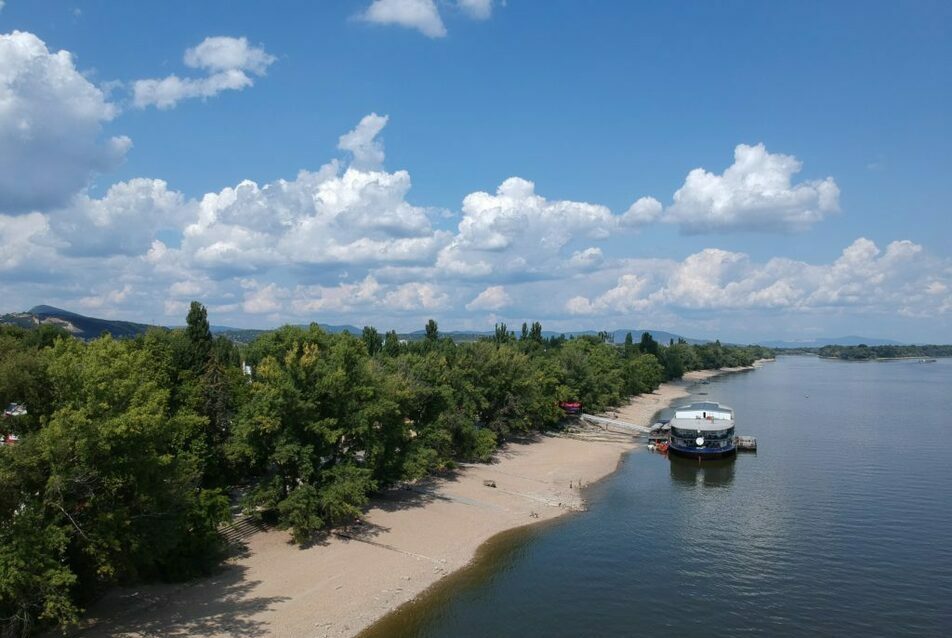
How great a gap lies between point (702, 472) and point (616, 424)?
84.9 feet

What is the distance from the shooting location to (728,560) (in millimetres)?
37094

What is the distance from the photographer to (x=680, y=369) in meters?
185

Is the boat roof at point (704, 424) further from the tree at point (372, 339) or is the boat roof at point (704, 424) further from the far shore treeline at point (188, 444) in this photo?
the tree at point (372, 339)

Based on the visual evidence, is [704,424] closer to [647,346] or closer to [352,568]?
[352,568]

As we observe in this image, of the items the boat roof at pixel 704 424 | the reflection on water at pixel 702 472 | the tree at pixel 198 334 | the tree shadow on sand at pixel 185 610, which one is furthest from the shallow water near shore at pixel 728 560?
the tree at pixel 198 334

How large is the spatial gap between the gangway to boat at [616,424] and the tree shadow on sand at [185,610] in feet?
208

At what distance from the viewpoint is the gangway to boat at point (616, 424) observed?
85.2m

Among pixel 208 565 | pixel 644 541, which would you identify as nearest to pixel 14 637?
pixel 208 565

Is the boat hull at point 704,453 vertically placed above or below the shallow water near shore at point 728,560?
above

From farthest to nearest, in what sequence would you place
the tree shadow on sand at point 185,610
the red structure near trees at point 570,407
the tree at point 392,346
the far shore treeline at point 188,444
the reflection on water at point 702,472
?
the tree at point 392,346 < the red structure near trees at point 570,407 < the reflection on water at point 702,472 < the tree shadow on sand at point 185,610 < the far shore treeline at point 188,444

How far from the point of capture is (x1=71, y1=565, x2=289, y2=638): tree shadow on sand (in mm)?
26172

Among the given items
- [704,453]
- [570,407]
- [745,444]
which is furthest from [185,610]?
[570,407]

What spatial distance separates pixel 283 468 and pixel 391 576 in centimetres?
1011

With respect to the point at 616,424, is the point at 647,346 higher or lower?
higher
